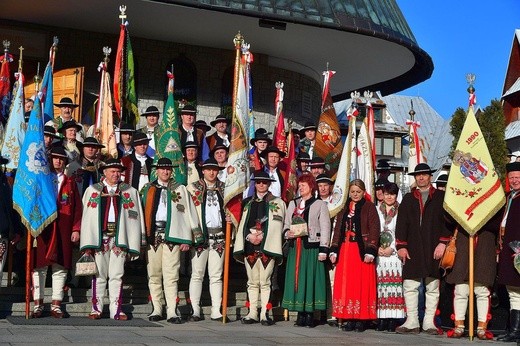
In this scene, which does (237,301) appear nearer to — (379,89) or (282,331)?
(282,331)

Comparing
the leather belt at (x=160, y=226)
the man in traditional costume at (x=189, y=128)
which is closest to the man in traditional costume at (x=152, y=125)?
the man in traditional costume at (x=189, y=128)

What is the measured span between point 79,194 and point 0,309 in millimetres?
1662

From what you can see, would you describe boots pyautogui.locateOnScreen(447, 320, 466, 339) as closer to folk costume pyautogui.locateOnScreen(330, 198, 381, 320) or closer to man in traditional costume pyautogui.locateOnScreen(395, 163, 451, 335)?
man in traditional costume pyautogui.locateOnScreen(395, 163, 451, 335)

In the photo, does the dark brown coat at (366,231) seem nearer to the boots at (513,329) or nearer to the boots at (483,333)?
the boots at (483,333)

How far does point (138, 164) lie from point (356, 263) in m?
3.42

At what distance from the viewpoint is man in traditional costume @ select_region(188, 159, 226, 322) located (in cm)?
1061

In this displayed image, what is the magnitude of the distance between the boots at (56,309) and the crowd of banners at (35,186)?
817 mm

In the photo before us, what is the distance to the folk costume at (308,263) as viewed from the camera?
10.6 metres

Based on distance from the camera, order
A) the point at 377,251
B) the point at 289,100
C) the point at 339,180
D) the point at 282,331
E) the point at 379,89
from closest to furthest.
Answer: the point at 282,331
the point at 377,251
the point at 339,180
the point at 289,100
the point at 379,89

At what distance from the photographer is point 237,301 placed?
38.2ft

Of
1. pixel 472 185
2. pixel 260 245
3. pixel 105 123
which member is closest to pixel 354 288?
pixel 260 245

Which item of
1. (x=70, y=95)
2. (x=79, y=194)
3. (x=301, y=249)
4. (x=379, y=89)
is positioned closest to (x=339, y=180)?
(x=301, y=249)

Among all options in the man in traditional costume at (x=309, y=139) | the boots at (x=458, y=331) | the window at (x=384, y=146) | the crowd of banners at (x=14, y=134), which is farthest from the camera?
the window at (x=384, y=146)

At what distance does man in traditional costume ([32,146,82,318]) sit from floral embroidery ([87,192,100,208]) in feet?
0.87
